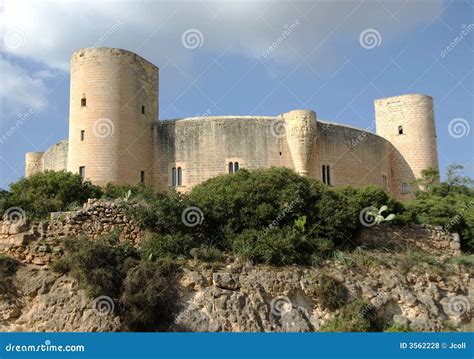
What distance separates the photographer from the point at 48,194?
22797 millimetres

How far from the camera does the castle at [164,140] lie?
29.0m

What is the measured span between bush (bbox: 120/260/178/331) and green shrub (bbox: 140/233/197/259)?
98 centimetres

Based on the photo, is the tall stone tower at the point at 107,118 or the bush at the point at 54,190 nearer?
the bush at the point at 54,190

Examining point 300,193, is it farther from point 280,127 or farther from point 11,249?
point 280,127

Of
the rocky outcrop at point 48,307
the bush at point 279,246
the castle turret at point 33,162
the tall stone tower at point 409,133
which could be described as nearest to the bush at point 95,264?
the rocky outcrop at point 48,307

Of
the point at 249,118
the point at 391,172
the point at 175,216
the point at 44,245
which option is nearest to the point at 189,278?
the point at 175,216

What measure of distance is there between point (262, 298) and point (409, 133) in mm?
25207

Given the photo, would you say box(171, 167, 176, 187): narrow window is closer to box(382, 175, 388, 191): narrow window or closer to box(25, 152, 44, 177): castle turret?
box(25, 152, 44, 177): castle turret

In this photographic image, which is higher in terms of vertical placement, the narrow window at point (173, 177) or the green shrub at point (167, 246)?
the narrow window at point (173, 177)

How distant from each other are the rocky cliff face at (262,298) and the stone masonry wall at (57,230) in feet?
1.86

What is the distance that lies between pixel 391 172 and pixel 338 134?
20.4ft

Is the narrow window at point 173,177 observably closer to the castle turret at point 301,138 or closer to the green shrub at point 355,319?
the castle turret at point 301,138

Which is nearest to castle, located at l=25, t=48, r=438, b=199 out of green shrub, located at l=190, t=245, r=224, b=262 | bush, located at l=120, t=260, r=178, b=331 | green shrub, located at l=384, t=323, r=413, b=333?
green shrub, located at l=190, t=245, r=224, b=262

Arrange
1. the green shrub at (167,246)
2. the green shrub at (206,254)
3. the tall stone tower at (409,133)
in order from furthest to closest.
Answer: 1. the tall stone tower at (409,133)
2. the green shrub at (206,254)
3. the green shrub at (167,246)
